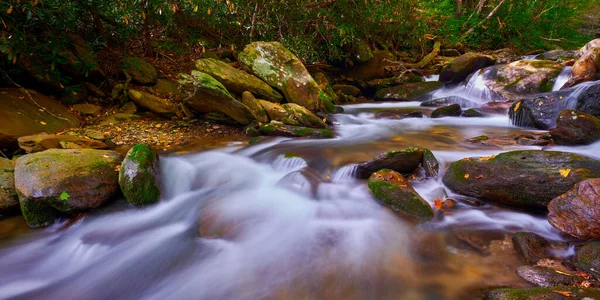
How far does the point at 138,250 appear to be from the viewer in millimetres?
3395

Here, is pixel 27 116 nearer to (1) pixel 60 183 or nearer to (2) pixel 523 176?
(1) pixel 60 183

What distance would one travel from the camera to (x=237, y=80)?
24.2 feet

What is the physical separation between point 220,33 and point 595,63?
1030 centimetres

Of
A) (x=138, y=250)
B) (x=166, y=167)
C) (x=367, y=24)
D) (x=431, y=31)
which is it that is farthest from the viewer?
(x=431, y=31)

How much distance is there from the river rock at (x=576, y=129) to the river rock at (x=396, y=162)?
2515 millimetres

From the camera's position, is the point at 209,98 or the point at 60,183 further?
the point at 209,98

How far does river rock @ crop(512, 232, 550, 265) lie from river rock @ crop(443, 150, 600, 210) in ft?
2.19

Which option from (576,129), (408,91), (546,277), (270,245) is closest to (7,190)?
(270,245)

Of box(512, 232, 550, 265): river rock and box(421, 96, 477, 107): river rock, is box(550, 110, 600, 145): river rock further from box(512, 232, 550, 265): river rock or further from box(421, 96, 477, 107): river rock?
box(421, 96, 477, 107): river rock

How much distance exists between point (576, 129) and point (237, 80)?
6638 mm

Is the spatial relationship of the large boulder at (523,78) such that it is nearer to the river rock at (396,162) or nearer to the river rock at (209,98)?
the river rock at (396,162)

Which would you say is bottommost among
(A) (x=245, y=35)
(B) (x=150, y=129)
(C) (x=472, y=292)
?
(C) (x=472, y=292)

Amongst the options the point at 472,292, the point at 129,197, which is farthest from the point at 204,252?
the point at 472,292

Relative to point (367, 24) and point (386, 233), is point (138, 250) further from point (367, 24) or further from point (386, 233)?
point (367, 24)
